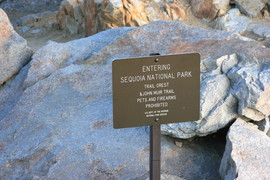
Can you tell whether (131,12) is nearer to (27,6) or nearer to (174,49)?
(174,49)

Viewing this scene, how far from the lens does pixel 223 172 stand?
3.15 m

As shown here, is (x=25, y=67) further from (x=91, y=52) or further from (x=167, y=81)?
(x=167, y=81)

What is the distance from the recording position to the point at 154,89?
2.59 m

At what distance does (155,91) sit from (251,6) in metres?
6.30

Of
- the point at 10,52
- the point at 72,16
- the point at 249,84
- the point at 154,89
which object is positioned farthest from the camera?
the point at 72,16

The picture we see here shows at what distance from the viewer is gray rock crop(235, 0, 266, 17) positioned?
27.0 feet

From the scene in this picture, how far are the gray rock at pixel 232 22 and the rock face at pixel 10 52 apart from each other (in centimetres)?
434

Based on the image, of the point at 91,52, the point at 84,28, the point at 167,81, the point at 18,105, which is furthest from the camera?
the point at 84,28

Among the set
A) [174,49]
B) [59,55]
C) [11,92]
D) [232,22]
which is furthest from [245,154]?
[232,22]

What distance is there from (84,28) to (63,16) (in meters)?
0.87

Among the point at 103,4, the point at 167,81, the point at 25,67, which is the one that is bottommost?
the point at 103,4

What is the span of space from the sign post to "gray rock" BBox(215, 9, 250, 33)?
5648 mm

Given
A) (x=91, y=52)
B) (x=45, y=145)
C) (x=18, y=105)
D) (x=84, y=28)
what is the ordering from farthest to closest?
(x=84, y=28), (x=91, y=52), (x=18, y=105), (x=45, y=145)

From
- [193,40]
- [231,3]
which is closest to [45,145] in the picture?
[193,40]
